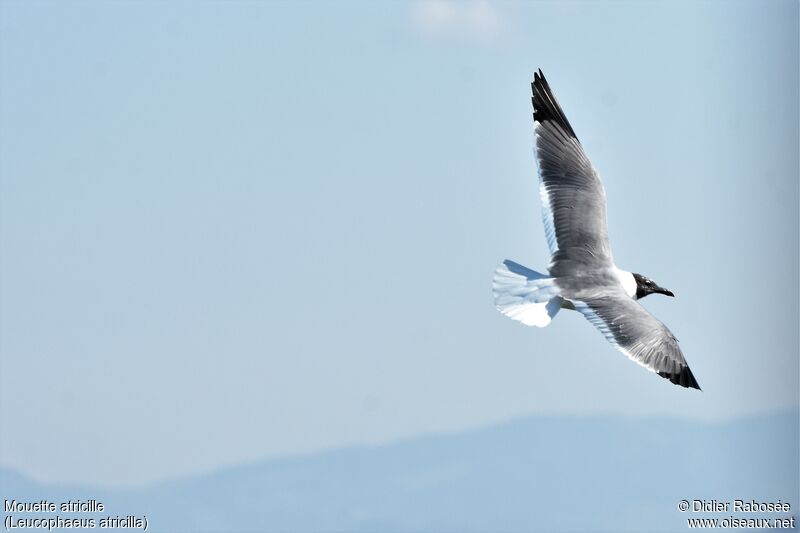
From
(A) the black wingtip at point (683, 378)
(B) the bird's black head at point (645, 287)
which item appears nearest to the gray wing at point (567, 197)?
(B) the bird's black head at point (645, 287)

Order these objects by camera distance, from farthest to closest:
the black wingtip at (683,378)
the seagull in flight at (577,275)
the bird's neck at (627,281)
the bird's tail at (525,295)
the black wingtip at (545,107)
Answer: the black wingtip at (545,107) < the bird's neck at (627,281) < the bird's tail at (525,295) < the seagull in flight at (577,275) < the black wingtip at (683,378)

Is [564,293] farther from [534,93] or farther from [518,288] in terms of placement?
[534,93]

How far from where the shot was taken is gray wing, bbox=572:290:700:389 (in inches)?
252

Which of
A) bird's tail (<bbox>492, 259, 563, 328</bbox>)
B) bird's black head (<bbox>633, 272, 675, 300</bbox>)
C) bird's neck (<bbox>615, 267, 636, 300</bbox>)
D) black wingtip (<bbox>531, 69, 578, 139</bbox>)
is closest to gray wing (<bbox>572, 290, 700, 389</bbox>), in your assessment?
bird's tail (<bbox>492, 259, 563, 328</bbox>)

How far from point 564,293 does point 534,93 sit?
1706mm

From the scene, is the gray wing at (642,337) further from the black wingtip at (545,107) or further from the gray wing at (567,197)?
the black wingtip at (545,107)

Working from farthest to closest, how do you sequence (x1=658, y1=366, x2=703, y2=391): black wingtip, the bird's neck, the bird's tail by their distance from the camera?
the bird's neck < the bird's tail < (x1=658, y1=366, x2=703, y2=391): black wingtip

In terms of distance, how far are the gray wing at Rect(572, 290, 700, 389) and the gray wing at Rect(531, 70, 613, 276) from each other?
492 millimetres

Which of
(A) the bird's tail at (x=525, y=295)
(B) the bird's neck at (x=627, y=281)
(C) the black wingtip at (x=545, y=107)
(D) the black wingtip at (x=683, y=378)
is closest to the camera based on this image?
(D) the black wingtip at (x=683, y=378)

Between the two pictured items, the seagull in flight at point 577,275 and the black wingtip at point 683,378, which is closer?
the black wingtip at point 683,378

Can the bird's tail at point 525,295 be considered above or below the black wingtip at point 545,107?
below

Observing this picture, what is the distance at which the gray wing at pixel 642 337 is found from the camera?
640 cm

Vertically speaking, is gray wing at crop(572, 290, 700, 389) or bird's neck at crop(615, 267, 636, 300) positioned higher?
bird's neck at crop(615, 267, 636, 300)

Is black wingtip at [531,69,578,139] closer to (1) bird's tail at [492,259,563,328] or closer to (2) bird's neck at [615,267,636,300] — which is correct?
(2) bird's neck at [615,267,636,300]
